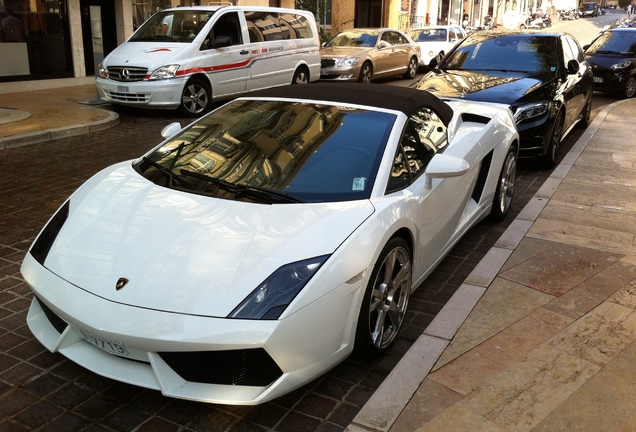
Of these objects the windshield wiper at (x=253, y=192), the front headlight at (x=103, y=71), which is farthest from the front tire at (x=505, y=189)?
the front headlight at (x=103, y=71)

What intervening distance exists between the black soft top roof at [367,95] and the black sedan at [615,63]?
506 inches

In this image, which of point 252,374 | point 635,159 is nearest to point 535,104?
point 635,159

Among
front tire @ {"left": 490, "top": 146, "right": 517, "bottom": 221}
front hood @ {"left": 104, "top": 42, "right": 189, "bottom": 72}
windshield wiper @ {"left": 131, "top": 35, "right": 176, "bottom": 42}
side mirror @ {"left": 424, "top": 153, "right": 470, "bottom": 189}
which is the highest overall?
windshield wiper @ {"left": 131, "top": 35, "right": 176, "bottom": 42}

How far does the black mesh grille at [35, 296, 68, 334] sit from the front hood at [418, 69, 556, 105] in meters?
5.66

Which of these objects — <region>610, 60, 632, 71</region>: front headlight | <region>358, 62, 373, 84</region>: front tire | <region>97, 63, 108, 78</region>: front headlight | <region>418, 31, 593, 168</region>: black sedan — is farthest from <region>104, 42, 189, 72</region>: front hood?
<region>610, 60, 632, 71</region>: front headlight

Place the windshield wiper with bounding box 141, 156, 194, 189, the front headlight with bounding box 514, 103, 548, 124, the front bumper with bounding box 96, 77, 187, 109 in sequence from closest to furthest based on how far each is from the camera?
the windshield wiper with bounding box 141, 156, 194, 189 < the front headlight with bounding box 514, 103, 548, 124 < the front bumper with bounding box 96, 77, 187, 109

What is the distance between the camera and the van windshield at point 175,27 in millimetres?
12227

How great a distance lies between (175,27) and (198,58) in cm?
108

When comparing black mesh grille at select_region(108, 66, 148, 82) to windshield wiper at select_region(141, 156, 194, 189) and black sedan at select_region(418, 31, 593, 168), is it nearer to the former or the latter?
black sedan at select_region(418, 31, 593, 168)

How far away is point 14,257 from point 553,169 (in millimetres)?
6617

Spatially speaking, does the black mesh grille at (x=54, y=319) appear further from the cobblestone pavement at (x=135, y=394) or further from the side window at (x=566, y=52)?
the side window at (x=566, y=52)

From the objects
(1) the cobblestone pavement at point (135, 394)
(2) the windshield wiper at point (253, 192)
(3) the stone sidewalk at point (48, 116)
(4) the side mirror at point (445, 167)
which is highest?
(4) the side mirror at point (445, 167)

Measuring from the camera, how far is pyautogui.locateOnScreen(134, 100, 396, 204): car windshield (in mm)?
3703

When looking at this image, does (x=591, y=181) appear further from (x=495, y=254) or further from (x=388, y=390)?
(x=388, y=390)
